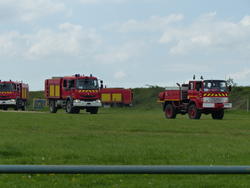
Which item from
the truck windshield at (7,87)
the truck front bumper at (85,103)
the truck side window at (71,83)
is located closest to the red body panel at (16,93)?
the truck windshield at (7,87)

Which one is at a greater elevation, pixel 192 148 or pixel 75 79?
pixel 75 79

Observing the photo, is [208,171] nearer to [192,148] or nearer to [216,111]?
[192,148]

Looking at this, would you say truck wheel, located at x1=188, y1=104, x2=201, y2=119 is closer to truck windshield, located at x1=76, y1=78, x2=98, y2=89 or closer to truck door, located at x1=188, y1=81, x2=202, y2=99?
truck door, located at x1=188, y1=81, x2=202, y2=99

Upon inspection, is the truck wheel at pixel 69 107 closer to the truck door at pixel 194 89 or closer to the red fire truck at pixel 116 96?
the truck door at pixel 194 89

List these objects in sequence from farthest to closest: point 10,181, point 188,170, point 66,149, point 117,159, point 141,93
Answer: point 141,93 < point 66,149 < point 117,159 < point 10,181 < point 188,170

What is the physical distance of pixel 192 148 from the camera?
53.8 feet

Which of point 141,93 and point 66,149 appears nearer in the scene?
point 66,149

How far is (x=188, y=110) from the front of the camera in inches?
1533

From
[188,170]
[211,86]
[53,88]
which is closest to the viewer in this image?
[188,170]

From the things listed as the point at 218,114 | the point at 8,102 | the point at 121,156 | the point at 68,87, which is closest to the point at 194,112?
the point at 218,114

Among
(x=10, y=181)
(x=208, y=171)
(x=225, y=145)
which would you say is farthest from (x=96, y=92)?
(x=208, y=171)

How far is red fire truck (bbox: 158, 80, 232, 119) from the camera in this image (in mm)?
37219

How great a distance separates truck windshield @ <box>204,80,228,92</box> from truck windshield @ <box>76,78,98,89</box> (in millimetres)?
11075

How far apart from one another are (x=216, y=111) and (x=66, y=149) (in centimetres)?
2469
